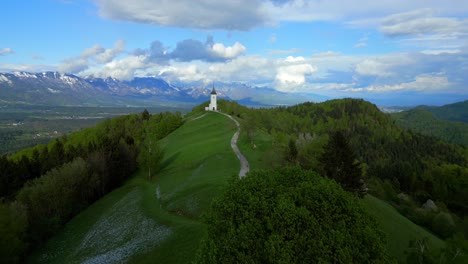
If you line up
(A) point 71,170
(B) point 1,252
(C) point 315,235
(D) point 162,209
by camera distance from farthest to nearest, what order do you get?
(A) point 71,170, (D) point 162,209, (B) point 1,252, (C) point 315,235

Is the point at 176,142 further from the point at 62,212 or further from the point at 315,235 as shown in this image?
the point at 315,235

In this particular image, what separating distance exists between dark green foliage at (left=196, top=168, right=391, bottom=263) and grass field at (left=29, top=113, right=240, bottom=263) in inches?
144

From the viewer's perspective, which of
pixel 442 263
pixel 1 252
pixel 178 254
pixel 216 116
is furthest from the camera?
pixel 216 116

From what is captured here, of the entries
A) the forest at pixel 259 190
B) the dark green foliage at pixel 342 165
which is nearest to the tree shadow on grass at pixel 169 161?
the forest at pixel 259 190

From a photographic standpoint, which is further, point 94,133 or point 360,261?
point 94,133

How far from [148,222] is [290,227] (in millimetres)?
28871

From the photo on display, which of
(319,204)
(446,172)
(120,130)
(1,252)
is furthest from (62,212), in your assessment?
A: (446,172)

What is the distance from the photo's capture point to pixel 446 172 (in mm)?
114188

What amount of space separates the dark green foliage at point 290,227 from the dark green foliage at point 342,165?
26419mm

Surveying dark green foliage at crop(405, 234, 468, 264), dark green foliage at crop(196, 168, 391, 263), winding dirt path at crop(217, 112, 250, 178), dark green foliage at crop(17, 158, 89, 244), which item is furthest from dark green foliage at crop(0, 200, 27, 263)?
dark green foliage at crop(405, 234, 468, 264)

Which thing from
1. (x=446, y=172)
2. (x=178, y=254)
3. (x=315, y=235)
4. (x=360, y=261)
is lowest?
(x=446, y=172)

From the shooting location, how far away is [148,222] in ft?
136

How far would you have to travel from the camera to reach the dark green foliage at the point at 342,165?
4488 centimetres

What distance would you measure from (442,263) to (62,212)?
55.8 metres
